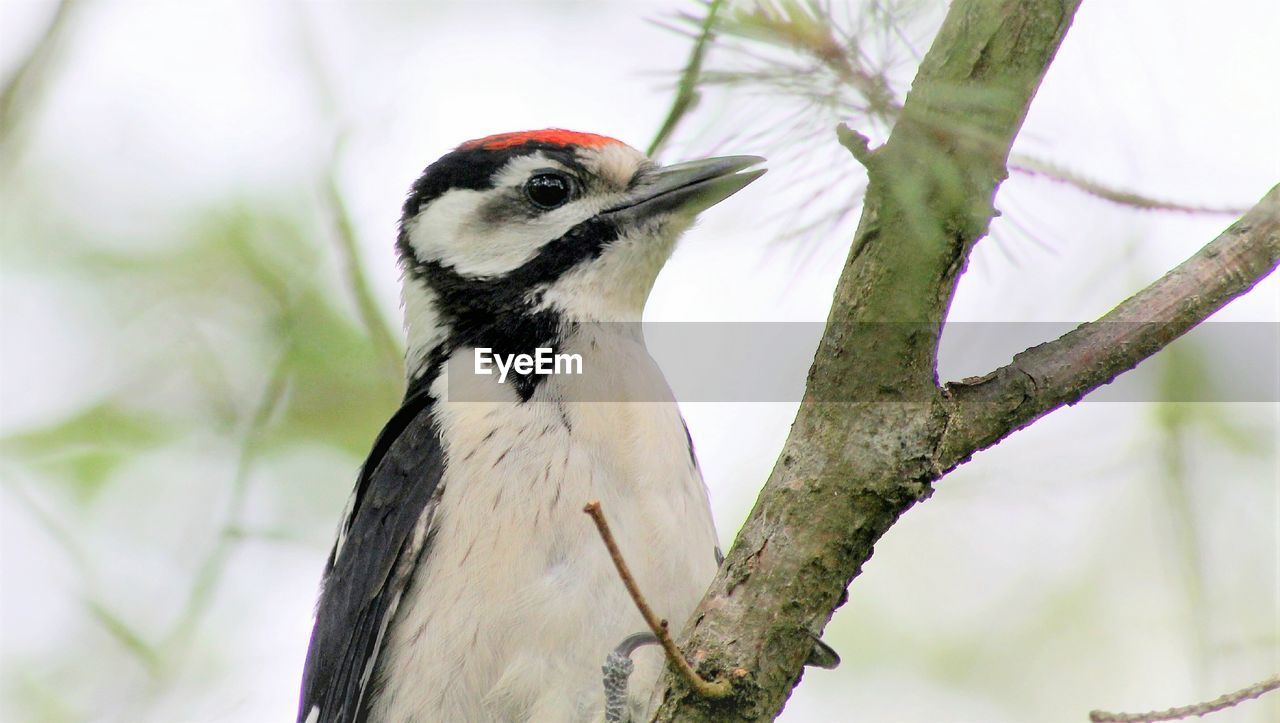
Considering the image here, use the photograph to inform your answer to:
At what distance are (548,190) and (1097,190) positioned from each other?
1.84 m

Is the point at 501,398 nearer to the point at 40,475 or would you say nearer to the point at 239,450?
the point at 239,450

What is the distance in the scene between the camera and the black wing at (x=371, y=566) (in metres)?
3.46

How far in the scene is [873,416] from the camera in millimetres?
2664

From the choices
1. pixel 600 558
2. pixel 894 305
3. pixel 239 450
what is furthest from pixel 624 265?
pixel 239 450

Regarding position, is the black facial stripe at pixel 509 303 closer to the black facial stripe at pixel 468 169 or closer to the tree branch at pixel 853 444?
the black facial stripe at pixel 468 169

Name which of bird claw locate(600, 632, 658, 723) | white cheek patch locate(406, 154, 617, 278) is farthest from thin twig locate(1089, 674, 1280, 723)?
white cheek patch locate(406, 154, 617, 278)

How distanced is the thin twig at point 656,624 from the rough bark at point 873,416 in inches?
1.3

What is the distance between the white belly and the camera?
320cm

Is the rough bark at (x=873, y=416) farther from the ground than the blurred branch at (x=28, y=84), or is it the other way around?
the blurred branch at (x=28, y=84)

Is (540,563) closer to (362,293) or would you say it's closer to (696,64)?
(696,64)

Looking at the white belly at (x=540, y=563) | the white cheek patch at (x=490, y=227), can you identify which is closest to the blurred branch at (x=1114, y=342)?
the white belly at (x=540, y=563)

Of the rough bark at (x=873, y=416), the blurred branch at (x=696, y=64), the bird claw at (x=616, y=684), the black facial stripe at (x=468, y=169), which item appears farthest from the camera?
the black facial stripe at (x=468, y=169)

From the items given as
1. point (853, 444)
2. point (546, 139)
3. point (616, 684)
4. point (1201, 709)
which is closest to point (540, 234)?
point (546, 139)

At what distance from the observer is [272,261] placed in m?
5.22
